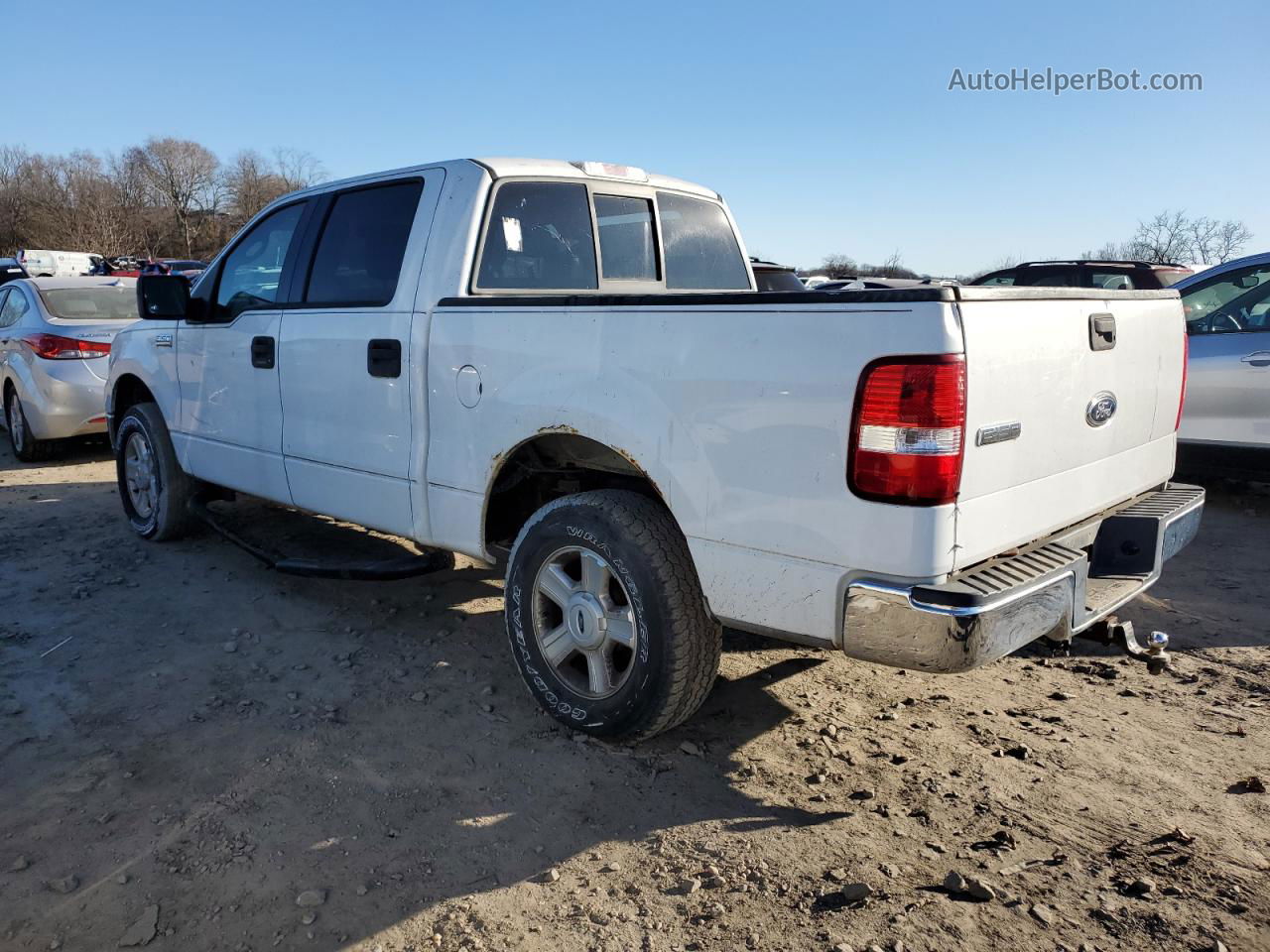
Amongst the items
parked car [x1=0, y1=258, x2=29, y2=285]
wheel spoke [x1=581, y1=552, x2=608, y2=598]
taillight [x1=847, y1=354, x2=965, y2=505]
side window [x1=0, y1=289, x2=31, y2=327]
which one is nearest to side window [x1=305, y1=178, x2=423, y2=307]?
wheel spoke [x1=581, y1=552, x2=608, y2=598]

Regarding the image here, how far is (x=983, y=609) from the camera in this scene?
2332 millimetres

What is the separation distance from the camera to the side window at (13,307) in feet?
27.6

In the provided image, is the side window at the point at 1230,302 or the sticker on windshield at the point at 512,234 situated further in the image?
the side window at the point at 1230,302

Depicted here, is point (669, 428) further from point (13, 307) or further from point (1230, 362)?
point (13, 307)

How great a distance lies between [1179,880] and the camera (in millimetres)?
2459

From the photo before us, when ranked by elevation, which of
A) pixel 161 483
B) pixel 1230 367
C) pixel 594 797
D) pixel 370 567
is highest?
pixel 1230 367

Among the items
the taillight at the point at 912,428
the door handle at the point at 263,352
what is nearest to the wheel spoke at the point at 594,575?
the taillight at the point at 912,428

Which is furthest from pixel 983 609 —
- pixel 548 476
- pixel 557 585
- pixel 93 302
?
pixel 93 302

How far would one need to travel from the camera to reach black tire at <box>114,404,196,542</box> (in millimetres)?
5523

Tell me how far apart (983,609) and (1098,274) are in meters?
8.88

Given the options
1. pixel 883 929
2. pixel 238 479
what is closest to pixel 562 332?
pixel 883 929

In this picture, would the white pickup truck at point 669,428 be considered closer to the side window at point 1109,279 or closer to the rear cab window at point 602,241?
the rear cab window at point 602,241

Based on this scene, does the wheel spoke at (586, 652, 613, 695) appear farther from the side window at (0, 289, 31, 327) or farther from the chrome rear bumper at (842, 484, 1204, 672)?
the side window at (0, 289, 31, 327)

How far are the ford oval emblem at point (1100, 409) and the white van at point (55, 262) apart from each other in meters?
33.5
